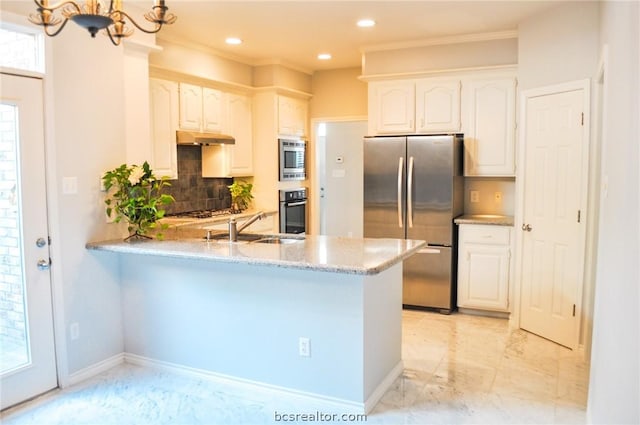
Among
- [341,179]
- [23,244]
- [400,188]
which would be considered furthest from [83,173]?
[341,179]

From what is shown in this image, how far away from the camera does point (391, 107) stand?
17.3 ft

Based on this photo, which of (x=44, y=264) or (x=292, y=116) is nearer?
(x=44, y=264)

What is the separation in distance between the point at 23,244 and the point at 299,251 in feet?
5.36

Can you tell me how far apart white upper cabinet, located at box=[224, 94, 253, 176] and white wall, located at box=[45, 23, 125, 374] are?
1937 mm

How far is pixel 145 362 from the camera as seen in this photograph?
360 centimetres

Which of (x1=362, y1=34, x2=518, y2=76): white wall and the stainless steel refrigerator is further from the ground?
(x1=362, y1=34, x2=518, y2=76): white wall

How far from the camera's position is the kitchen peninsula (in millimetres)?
2881

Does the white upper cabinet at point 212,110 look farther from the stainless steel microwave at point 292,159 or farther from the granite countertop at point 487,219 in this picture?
the granite countertop at point 487,219

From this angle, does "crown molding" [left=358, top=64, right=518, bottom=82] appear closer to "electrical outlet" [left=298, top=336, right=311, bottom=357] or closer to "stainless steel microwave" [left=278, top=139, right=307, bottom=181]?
"stainless steel microwave" [left=278, top=139, right=307, bottom=181]

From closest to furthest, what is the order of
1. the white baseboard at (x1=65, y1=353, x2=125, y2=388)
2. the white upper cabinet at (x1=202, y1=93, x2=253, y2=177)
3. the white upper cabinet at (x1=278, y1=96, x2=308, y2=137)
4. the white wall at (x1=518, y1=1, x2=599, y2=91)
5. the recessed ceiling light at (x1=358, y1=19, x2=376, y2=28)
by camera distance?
the white baseboard at (x1=65, y1=353, x2=125, y2=388) < the white wall at (x1=518, y1=1, x2=599, y2=91) < the recessed ceiling light at (x1=358, y1=19, x2=376, y2=28) < the white upper cabinet at (x1=202, y1=93, x2=253, y2=177) < the white upper cabinet at (x1=278, y1=96, x2=308, y2=137)

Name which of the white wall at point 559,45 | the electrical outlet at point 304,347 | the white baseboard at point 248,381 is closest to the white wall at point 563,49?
the white wall at point 559,45

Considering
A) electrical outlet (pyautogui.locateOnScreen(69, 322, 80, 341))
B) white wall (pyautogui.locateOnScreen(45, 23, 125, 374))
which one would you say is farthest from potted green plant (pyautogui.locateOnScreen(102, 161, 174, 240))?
electrical outlet (pyautogui.locateOnScreen(69, 322, 80, 341))

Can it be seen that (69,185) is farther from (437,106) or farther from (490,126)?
(490,126)

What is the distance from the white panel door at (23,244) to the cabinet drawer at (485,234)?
3448mm
